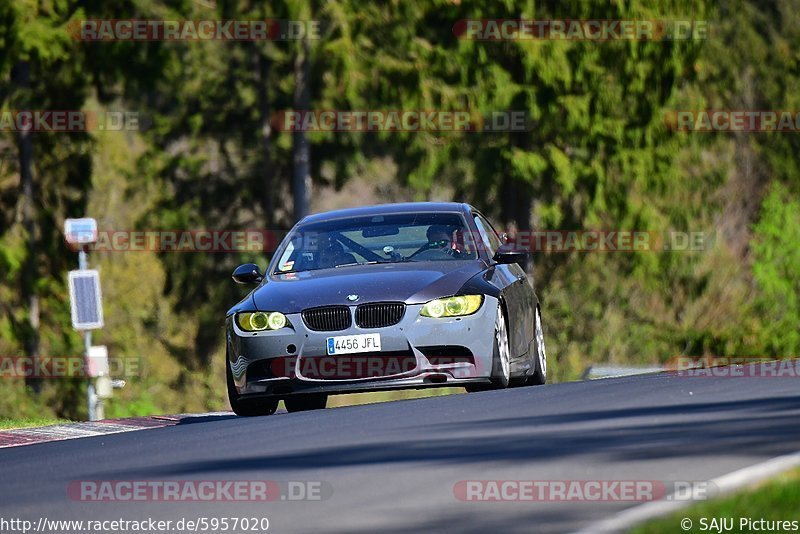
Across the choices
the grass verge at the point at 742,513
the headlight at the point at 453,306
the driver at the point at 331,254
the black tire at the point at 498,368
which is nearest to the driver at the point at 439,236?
the driver at the point at 331,254

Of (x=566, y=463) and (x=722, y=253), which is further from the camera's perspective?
(x=722, y=253)

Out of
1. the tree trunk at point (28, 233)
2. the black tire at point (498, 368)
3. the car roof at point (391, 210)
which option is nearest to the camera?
the black tire at point (498, 368)

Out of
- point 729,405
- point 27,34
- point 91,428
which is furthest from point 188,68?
point 729,405

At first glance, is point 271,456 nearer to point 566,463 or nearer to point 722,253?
point 566,463

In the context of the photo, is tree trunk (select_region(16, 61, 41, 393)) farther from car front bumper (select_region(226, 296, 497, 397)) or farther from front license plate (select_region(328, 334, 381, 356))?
front license plate (select_region(328, 334, 381, 356))

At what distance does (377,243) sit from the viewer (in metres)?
15.0

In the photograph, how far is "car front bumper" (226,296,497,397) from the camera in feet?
44.0

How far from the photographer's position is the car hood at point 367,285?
1352cm

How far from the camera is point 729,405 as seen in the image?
34.8ft

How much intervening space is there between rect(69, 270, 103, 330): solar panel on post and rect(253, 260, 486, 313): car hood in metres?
12.4

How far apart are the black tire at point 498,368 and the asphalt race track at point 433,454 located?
46.0 inches

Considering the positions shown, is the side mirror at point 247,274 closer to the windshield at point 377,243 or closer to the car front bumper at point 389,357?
the windshield at point 377,243

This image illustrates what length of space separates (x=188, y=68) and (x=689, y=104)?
1303 cm

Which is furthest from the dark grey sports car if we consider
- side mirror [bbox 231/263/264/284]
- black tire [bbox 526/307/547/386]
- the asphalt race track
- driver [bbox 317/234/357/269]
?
the asphalt race track
